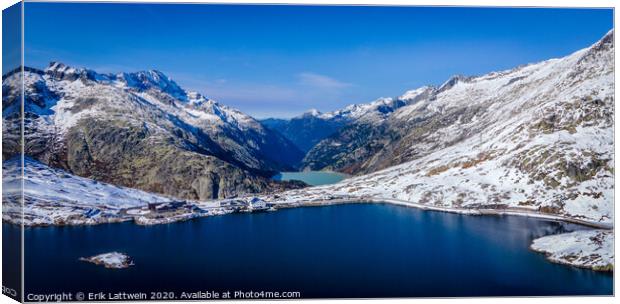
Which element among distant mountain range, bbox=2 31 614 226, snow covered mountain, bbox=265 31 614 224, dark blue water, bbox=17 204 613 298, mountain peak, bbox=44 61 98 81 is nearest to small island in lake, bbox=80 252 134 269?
dark blue water, bbox=17 204 613 298

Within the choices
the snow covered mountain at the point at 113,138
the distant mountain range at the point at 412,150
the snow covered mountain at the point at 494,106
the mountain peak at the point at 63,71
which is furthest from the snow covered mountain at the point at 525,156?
the mountain peak at the point at 63,71

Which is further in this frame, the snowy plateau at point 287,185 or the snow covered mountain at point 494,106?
the snow covered mountain at point 494,106

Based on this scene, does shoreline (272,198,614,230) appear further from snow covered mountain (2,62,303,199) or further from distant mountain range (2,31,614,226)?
snow covered mountain (2,62,303,199)

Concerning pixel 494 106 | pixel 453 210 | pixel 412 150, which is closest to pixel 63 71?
pixel 453 210

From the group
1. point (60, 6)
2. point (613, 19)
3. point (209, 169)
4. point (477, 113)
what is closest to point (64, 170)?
point (60, 6)

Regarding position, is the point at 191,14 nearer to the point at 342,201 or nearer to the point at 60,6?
the point at 60,6

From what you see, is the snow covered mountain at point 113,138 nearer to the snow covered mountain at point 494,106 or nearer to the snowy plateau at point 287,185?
the snowy plateau at point 287,185
